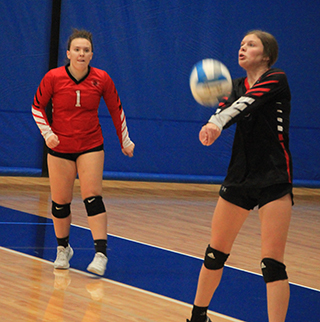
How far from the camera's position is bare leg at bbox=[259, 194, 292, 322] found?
2.61 m

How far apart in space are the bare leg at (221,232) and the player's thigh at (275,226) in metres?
0.14

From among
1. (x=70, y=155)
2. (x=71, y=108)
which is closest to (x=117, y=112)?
(x=71, y=108)

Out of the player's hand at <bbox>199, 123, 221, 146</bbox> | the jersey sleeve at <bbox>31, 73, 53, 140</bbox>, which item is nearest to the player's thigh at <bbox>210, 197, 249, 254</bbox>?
the player's hand at <bbox>199, 123, 221, 146</bbox>

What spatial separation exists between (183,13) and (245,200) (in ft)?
18.1

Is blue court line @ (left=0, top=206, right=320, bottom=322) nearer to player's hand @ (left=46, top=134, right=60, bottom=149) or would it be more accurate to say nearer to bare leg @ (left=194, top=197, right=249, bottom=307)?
bare leg @ (left=194, top=197, right=249, bottom=307)

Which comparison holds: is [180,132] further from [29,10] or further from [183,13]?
[29,10]

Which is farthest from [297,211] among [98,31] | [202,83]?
[202,83]

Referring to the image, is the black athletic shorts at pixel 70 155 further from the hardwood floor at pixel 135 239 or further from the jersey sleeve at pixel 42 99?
the hardwood floor at pixel 135 239

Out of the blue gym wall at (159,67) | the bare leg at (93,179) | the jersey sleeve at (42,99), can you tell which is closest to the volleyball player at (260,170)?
the bare leg at (93,179)

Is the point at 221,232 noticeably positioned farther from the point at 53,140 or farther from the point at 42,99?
the point at 42,99

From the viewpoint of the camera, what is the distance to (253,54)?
2732 mm

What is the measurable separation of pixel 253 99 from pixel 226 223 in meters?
0.55

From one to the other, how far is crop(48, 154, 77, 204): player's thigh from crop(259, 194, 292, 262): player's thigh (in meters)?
1.62

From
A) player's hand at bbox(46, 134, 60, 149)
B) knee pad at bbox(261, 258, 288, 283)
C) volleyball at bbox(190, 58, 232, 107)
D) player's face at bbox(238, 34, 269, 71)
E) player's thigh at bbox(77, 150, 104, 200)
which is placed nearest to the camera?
knee pad at bbox(261, 258, 288, 283)
